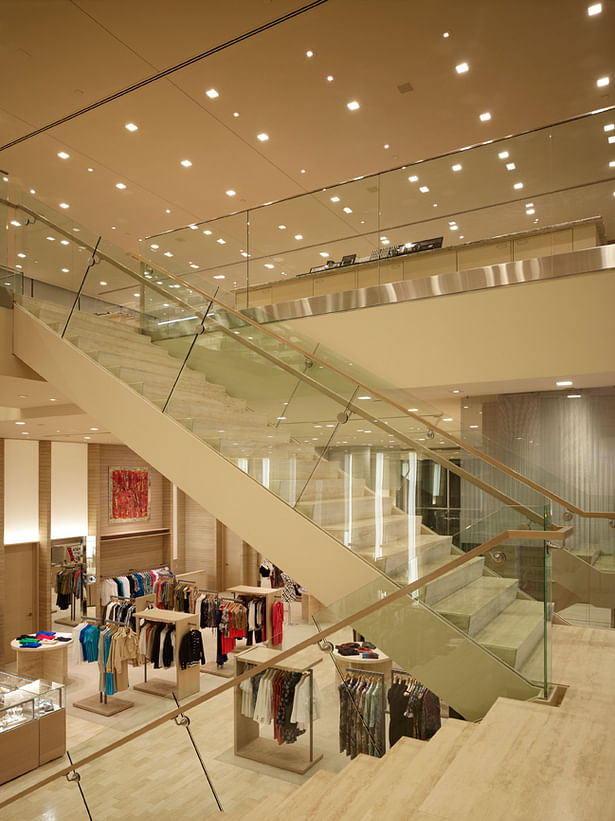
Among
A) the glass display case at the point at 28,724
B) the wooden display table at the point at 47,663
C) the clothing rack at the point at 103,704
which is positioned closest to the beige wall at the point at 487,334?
the glass display case at the point at 28,724

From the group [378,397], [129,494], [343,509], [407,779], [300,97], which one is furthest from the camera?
[129,494]

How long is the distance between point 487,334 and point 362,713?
333 centimetres

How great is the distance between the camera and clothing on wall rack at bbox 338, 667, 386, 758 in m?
3.57

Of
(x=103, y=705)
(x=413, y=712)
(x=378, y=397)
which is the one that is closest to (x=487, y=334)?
(x=378, y=397)

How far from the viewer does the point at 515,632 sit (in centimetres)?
305

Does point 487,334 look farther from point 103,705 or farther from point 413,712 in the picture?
point 103,705

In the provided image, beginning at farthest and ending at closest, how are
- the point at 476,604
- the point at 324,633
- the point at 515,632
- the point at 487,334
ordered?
the point at 487,334, the point at 476,604, the point at 515,632, the point at 324,633

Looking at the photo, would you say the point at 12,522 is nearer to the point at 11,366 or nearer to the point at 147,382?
the point at 11,366

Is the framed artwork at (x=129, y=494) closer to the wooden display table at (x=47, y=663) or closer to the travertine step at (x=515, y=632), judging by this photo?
the wooden display table at (x=47, y=663)

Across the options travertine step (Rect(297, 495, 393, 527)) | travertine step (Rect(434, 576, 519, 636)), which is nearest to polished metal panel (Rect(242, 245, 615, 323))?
travertine step (Rect(297, 495, 393, 527))

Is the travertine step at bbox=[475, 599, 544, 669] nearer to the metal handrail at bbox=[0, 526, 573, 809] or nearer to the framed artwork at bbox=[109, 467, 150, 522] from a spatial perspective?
the metal handrail at bbox=[0, 526, 573, 809]

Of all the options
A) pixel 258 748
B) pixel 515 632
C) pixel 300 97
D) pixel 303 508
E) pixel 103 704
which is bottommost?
pixel 103 704

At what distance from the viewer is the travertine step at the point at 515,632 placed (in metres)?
3.03

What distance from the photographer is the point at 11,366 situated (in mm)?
5891
